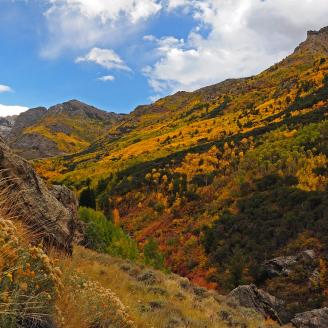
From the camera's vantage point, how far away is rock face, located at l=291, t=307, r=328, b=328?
21203 mm

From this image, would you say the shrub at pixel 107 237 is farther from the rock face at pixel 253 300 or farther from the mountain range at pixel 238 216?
the rock face at pixel 253 300

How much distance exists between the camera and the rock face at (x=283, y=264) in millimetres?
35781

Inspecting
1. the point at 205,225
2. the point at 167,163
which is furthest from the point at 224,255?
the point at 167,163

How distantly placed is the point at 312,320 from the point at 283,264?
1536cm

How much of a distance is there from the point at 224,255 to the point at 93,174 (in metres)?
67.5

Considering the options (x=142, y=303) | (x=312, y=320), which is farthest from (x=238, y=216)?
(x=142, y=303)

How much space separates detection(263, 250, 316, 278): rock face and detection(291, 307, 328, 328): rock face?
1307cm

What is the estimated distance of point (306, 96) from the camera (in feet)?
335

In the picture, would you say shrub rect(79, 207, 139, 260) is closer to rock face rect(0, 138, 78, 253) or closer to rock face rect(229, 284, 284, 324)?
rock face rect(229, 284, 284, 324)

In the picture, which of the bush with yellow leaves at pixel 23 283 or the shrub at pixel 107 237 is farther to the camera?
the shrub at pixel 107 237

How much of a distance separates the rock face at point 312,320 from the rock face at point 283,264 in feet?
42.9

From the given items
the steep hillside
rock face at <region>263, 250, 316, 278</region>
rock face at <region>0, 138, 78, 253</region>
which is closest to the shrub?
the steep hillside

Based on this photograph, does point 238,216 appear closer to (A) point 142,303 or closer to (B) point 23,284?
(A) point 142,303

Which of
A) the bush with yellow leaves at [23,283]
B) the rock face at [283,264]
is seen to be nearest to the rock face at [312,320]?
the rock face at [283,264]
